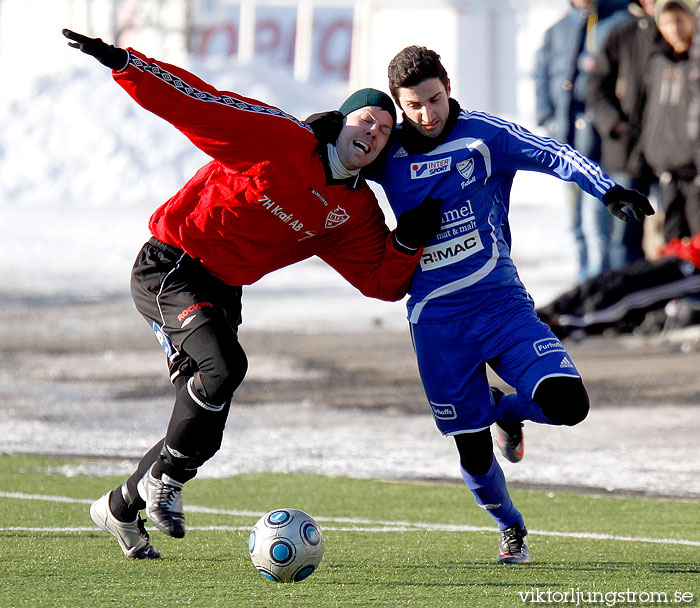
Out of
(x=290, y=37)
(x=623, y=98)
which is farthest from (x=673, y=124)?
(x=290, y=37)

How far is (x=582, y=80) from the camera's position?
1181 centimetres

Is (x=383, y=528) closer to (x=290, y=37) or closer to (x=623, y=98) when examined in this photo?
(x=623, y=98)

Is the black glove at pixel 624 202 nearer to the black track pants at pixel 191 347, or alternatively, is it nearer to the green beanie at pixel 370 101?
the green beanie at pixel 370 101

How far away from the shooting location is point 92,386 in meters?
10.0

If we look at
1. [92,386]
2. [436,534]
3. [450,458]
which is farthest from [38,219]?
[436,534]

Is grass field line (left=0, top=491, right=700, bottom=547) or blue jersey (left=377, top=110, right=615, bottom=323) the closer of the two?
blue jersey (left=377, top=110, right=615, bottom=323)

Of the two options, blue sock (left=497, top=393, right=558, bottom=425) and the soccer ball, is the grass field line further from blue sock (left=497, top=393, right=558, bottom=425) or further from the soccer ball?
the soccer ball

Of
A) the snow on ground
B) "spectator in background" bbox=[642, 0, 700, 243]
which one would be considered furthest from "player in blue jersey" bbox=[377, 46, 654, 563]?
"spectator in background" bbox=[642, 0, 700, 243]

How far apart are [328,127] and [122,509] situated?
1.73 metres

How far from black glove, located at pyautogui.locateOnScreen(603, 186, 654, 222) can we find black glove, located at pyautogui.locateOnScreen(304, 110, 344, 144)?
3.58ft

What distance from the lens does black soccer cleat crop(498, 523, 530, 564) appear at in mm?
5371

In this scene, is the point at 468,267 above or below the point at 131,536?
above

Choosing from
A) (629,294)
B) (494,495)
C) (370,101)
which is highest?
(370,101)

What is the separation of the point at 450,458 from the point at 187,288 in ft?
9.73
